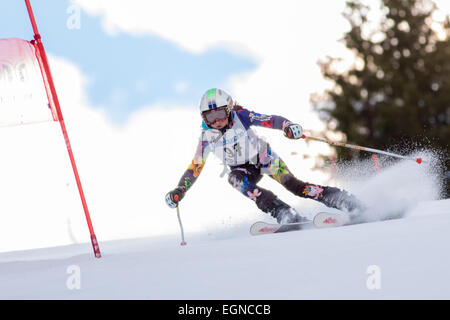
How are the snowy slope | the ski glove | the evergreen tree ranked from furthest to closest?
1. the evergreen tree
2. the ski glove
3. the snowy slope

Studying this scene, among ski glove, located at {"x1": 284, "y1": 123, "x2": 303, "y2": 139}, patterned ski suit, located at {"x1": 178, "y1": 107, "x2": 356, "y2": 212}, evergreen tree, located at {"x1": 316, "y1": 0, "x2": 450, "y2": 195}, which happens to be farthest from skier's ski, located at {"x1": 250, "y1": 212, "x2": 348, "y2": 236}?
evergreen tree, located at {"x1": 316, "y1": 0, "x2": 450, "y2": 195}

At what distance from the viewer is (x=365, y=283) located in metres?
2.45

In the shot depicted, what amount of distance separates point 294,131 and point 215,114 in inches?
31.8

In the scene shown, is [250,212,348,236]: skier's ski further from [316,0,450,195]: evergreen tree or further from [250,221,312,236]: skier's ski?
[316,0,450,195]: evergreen tree

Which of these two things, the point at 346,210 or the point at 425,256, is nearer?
the point at 425,256

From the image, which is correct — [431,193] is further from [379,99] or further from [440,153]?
[379,99]

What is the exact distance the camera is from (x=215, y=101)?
5.57m

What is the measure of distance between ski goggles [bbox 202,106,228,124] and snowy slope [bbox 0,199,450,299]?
1.62 metres

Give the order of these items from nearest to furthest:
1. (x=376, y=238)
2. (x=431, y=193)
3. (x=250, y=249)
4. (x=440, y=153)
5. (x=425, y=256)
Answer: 1. (x=425, y=256)
2. (x=376, y=238)
3. (x=250, y=249)
4. (x=431, y=193)
5. (x=440, y=153)

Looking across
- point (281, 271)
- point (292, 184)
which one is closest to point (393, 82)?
point (292, 184)

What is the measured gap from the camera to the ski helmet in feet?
18.3

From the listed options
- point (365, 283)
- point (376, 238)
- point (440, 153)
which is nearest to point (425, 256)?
point (365, 283)

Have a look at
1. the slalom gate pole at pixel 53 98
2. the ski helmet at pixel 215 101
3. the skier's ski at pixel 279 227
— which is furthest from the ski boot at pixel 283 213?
the slalom gate pole at pixel 53 98

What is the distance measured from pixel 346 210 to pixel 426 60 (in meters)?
17.4
